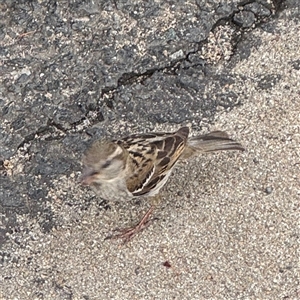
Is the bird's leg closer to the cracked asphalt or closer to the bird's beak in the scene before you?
the cracked asphalt

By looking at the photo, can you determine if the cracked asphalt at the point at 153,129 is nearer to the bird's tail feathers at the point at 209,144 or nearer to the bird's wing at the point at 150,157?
the bird's tail feathers at the point at 209,144

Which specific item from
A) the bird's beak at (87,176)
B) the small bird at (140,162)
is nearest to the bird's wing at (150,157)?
the small bird at (140,162)

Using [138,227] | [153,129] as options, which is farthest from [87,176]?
[153,129]

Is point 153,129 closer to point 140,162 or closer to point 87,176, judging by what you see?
point 140,162

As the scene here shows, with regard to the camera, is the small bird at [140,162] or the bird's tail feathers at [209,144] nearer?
the small bird at [140,162]

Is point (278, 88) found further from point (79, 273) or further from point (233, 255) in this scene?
point (79, 273)

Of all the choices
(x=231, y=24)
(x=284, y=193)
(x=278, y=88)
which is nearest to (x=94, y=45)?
(x=231, y=24)
